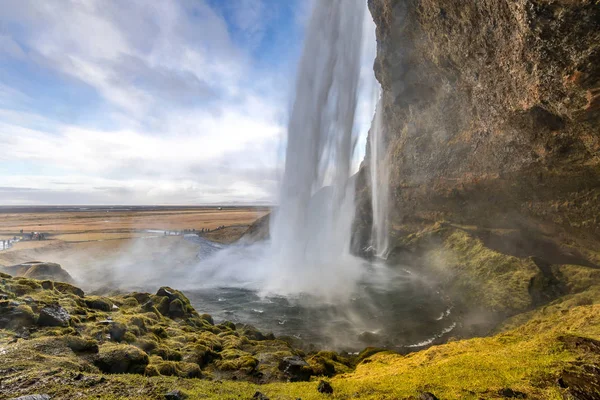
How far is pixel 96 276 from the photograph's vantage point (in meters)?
40.7

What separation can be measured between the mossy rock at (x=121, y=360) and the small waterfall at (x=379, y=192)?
155ft

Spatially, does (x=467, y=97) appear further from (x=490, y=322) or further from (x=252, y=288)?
(x=252, y=288)

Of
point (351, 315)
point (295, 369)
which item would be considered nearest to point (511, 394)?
point (295, 369)

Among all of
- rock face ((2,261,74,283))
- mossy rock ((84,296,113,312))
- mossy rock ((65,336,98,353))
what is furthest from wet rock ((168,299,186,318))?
rock face ((2,261,74,283))

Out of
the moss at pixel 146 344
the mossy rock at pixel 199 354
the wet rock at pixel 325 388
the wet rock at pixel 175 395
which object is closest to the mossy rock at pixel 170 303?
the mossy rock at pixel 199 354

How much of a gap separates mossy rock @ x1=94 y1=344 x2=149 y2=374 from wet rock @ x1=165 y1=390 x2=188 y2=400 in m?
3.08

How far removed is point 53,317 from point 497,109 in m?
36.0

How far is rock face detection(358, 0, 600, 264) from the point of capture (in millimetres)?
17406

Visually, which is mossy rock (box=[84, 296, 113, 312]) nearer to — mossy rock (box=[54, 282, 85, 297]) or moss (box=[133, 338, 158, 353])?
mossy rock (box=[54, 282, 85, 297])

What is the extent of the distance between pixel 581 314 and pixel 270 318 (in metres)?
22.3

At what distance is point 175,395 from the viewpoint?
9.40 meters

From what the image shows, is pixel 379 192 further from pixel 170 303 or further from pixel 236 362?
pixel 236 362

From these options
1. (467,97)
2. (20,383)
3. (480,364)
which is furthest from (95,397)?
(467,97)

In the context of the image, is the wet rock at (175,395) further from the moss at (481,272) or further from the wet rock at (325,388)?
the moss at (481,272)
